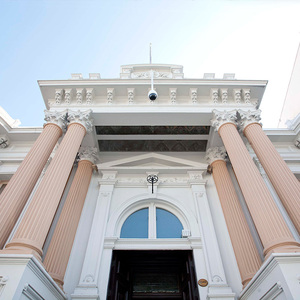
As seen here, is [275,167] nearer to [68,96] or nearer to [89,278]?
[89,278]

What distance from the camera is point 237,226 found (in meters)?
6.89

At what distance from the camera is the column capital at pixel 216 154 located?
894cm

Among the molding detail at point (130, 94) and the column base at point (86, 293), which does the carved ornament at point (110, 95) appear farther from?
the column base at point (86, 293)

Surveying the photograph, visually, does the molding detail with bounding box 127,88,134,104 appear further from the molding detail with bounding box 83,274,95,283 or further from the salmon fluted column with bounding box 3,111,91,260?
the molding detail with bounding box 83,274,95,283

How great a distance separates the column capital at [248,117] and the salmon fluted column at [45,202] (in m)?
5.25

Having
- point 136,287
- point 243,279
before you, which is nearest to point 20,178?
point 136,287

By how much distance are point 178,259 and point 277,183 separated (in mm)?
3787

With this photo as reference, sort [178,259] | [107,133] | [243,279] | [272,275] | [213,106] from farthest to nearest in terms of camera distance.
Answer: [107,133]
[213,106]
[178,259]
[243,279]
[272,275]

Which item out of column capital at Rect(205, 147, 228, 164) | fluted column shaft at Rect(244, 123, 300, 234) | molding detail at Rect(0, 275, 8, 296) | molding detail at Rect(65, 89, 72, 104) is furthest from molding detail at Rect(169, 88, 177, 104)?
molding detail at Rect(0, 275, 8, 296)

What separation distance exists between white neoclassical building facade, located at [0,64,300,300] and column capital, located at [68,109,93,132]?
0.14ft

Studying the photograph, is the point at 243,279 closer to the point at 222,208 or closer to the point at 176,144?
the point at 222,208

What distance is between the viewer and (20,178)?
5.89 meters

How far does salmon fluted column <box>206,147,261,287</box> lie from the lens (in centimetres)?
604

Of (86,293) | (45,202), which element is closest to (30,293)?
(45,202)
